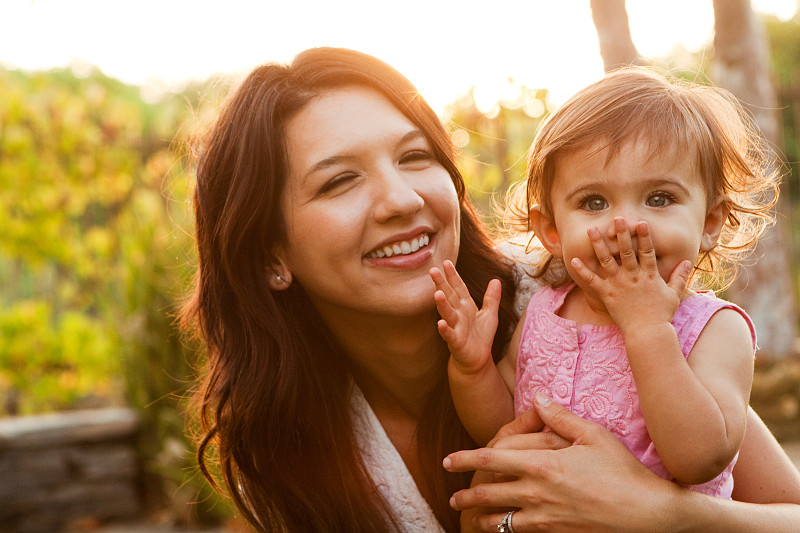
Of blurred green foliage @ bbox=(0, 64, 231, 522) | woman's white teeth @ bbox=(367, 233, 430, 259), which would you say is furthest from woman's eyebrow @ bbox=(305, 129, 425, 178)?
blurred green foliage @ bbox=(0, 64, 231, 522)

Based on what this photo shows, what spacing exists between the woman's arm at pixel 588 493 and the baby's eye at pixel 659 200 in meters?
0.54

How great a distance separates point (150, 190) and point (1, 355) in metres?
1.94

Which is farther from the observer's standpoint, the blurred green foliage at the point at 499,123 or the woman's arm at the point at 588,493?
the blurred green foliage at the point at 499,123

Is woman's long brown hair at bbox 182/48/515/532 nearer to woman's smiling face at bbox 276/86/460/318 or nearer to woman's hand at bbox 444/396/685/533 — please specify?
woman's smiling face at bbox 276/86/460/318

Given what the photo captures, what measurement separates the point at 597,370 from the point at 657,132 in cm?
57

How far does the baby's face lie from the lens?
1.61m

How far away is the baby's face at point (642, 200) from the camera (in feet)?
5.29

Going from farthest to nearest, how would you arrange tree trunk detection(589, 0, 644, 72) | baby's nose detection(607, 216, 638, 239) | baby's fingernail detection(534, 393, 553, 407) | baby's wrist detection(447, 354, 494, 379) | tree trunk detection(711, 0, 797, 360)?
1. tree trunk detection(711, 0, 797, 360)
2. tree trunk detection(589, 0, 644, 72)
3. baby's wrist detection(447, 354, 494, 379)
4. baby's fingernail detection(534, 393, 553, 407)
5. baby's nose detection(607, 216, 638, 239)

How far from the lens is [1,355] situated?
20.5 feet

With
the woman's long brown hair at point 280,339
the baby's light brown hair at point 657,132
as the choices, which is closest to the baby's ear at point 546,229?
the baby's light brown hair at point 657,132

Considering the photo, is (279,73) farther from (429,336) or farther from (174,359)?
(174,359)

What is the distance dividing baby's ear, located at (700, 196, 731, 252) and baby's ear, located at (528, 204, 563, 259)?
0.34 m

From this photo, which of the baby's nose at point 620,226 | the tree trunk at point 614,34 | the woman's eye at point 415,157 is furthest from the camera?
the tree trunk at point 614,34

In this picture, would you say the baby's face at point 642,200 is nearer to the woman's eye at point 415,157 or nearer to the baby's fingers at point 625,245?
the baby's fingers at point 625,245
